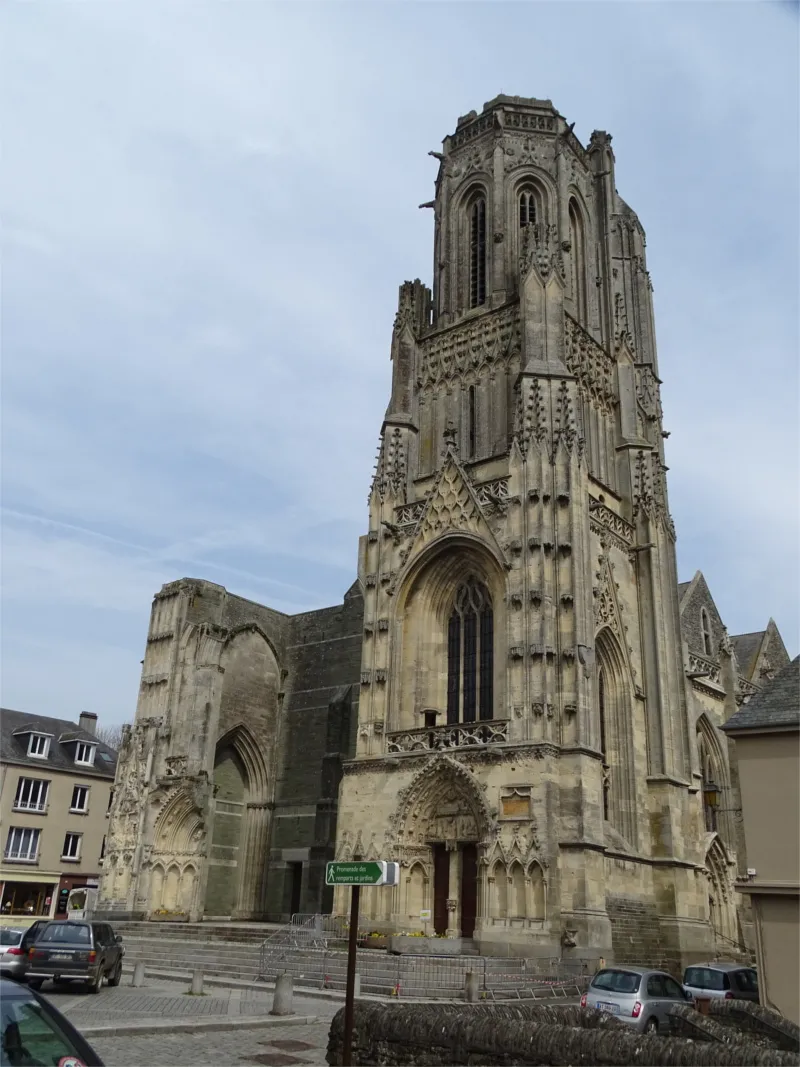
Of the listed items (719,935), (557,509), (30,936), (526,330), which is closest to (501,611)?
(557,509)

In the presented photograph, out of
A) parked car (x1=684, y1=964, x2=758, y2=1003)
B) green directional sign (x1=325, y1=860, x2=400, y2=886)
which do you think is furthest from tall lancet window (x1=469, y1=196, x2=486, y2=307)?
green directional sign (x1=325, y1=860, x2=400, y2=886)

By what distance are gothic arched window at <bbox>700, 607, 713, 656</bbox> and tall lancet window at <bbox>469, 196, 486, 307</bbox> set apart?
543 inches

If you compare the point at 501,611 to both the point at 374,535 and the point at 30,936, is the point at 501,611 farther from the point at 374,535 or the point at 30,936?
the point at 30,936

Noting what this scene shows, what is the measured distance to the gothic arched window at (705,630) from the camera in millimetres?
33969

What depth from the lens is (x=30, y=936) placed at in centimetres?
1570

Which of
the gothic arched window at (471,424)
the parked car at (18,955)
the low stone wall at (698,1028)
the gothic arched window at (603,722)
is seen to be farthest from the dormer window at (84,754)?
the low stone wall at (698,1028)

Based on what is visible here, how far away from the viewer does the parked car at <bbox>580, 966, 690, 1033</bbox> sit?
13258mm

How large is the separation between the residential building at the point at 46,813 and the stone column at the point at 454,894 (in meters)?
17.7

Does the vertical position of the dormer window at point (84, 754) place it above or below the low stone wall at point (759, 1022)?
above

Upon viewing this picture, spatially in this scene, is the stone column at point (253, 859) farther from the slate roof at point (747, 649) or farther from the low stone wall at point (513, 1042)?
the low stone wall at point (513, 1042)

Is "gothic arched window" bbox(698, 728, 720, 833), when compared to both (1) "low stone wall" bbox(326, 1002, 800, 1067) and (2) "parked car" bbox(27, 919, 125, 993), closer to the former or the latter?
(2) "parked car" bbox(27, 919, 125, 993)

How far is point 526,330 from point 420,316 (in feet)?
20.0

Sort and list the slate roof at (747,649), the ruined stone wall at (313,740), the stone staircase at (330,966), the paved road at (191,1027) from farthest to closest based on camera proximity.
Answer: the slate roof at (747,649) < the ruined stone wall at (313,740) < the stone staircase at (330,966) < the paved road at (191,1027)

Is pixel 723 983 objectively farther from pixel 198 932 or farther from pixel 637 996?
pixel 198 932
